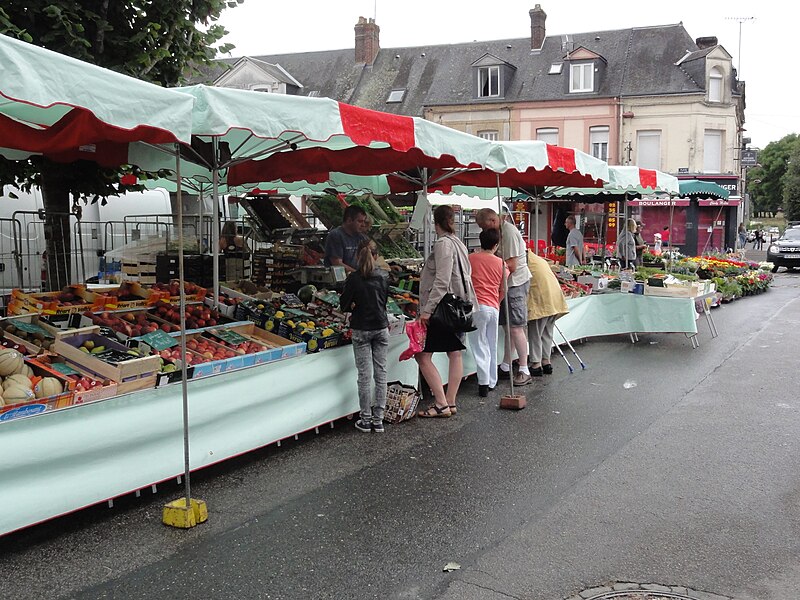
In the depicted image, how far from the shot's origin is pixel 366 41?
130ft

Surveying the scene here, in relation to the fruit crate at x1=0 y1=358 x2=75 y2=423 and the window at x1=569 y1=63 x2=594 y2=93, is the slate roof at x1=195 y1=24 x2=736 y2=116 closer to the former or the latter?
the window at x1=569 y1=63 x2=594 y2=93

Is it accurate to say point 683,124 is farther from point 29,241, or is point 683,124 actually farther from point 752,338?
point 29,241

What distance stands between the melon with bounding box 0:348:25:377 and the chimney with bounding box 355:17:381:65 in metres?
37.1

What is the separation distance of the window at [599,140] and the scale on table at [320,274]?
26934 mm

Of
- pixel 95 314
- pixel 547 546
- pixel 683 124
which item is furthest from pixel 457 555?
pixel 683 124

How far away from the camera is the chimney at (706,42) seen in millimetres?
33188

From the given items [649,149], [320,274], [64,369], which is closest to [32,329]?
[64,369]

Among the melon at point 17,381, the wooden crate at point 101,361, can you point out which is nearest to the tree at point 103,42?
the wooden crate at point 101,361

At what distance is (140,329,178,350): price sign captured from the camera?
5484mm

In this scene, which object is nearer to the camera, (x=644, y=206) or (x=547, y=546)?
(x=547, y=546)

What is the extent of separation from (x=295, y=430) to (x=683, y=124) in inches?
1229

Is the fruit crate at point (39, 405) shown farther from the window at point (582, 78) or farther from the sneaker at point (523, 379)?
the window at point (582, 78)

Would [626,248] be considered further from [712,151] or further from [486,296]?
[712,151]

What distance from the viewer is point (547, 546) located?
414 centimetres
